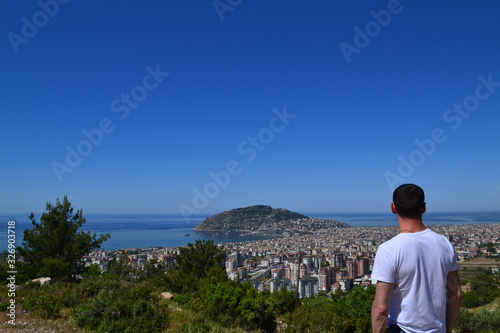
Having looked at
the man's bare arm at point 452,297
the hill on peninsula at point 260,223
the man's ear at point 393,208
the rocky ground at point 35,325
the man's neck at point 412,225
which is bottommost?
the hill on peninsula at point 260,223

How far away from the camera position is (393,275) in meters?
1.70

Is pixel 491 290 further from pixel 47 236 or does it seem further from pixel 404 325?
pixel 47 236

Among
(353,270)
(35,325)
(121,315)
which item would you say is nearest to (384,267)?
(121,315)

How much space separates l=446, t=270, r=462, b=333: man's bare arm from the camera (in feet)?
5.98

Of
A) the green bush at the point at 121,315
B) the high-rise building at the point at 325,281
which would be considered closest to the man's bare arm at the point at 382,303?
the green bush at the point at 121,315

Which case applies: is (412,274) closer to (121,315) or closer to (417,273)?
(417,273)

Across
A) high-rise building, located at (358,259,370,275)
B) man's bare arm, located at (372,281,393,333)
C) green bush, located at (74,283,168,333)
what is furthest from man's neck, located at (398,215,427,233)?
high-rise building, located at (358,259,370,275)

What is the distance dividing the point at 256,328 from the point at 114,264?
40.9ft

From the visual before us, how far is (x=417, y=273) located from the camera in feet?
5.56

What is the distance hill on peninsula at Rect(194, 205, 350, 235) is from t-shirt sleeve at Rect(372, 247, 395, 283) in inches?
2652

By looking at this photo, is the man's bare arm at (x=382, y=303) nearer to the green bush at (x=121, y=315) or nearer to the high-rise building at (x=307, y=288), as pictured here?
the green bush at (x=121, y=315)

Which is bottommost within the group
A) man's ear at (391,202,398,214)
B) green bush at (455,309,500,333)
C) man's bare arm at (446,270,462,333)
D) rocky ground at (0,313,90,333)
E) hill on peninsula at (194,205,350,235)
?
hill on peninsula at (194,205,350,235)

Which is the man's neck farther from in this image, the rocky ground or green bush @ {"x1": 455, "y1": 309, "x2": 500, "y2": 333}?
green bush @ {"x1": 455, "y1": 309, "x2": 500, "y2": 333}

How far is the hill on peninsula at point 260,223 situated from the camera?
7044cm
